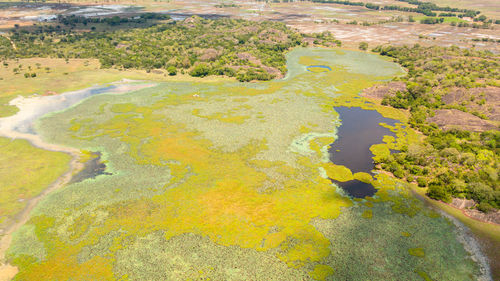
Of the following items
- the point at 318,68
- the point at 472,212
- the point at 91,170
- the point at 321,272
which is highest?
the point at 318,68

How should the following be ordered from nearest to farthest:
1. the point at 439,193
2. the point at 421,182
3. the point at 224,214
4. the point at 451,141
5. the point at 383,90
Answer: the point at 224,214 < the point at 439,193 < the point at 421,182 < the point at 451,141 < the point at 383,90

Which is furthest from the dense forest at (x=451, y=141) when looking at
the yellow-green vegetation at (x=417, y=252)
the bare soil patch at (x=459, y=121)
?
the yellow-green vegetation at (x=417, y=252)

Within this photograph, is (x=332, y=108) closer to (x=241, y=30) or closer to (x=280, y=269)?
(x=280, y=269)

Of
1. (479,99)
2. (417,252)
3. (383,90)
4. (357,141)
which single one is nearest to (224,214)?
(417,252)

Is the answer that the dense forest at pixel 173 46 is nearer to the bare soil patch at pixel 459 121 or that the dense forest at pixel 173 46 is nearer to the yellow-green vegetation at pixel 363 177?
the bare soil patch at pixel 459 121

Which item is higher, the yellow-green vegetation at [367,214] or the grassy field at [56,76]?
the grassy field at [56,76]

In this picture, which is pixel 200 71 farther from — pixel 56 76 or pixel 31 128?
pixel 31 128

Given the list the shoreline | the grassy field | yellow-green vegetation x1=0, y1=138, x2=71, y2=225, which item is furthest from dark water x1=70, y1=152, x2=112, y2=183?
the grassy field

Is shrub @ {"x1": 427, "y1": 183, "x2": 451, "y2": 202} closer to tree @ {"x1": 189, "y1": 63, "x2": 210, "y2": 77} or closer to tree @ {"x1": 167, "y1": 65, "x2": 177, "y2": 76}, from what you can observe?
tree @ {"x1": 189, "y1": 63, "x2": 210, "y2": 77}
